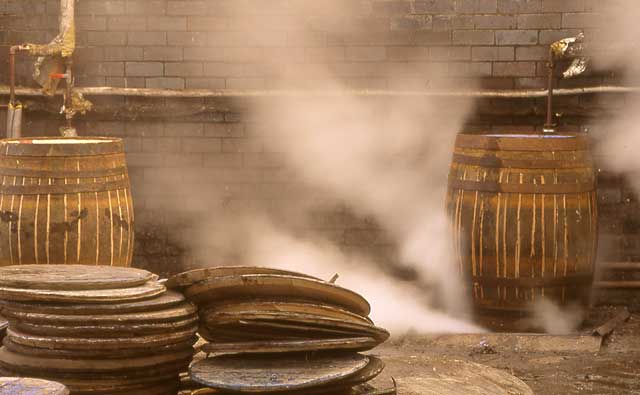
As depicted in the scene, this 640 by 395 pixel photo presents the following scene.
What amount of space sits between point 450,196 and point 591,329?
1.18m

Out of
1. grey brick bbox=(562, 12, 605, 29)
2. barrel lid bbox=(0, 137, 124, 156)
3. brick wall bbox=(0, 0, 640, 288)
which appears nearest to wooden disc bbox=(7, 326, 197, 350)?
barrel lid bbox=(0, 137, 124, 156)

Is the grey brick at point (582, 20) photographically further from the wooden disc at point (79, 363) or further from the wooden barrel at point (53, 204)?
the wooden disc at point (79, 363)

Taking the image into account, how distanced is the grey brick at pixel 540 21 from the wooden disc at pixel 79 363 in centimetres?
387

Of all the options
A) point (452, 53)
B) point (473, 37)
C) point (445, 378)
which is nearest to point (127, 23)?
point (452, 53)

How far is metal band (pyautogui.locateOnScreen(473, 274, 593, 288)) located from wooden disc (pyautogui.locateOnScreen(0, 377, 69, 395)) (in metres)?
3.36

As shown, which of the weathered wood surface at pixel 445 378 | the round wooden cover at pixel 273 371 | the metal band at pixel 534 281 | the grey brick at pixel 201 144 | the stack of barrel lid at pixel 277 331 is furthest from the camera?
the grey brick at pixel 201 144

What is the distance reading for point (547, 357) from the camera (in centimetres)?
581

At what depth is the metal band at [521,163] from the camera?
5926 millimetres

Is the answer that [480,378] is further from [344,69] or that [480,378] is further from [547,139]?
[344,69]

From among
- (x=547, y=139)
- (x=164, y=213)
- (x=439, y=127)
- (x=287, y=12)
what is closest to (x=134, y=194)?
(x=164, y=213)

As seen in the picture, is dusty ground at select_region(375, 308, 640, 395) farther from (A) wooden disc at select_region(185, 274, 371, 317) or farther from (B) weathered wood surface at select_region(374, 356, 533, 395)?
(A) wooden disc at select_region(185, 274, 371, 317)

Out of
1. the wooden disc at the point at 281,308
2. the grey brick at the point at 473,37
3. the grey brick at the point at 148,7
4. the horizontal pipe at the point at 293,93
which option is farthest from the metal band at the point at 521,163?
the grey brick at the point at 148,7

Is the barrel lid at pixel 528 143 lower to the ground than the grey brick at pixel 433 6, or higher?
lower

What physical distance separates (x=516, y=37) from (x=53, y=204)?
320cm
